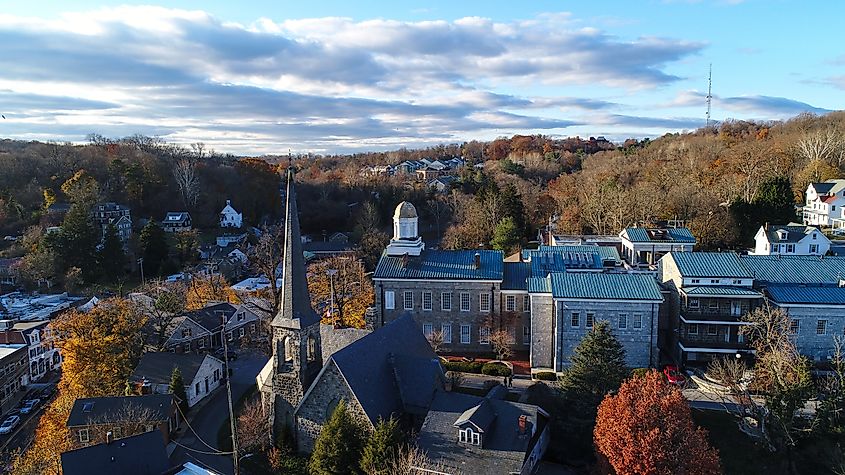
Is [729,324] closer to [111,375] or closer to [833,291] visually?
[833,291]

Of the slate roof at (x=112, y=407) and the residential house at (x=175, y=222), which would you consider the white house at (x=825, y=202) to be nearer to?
the slate roof at (x=112, y=407)

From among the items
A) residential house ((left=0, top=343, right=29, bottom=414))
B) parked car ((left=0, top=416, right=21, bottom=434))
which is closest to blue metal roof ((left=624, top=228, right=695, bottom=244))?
parked car ((left=0, top=416, right=21, bottom=434))

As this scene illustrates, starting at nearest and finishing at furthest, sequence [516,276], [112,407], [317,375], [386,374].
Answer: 1. [317,375]
2. [386,374]
3. [112,407]
4. [516,276]

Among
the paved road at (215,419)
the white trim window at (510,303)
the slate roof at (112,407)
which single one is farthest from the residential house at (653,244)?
the slate roof at (112,407)

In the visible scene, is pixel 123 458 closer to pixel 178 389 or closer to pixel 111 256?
pixel 178 389

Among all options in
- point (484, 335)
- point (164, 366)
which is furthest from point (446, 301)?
point (164, 366)

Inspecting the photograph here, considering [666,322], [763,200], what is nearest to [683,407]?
[666,322]
